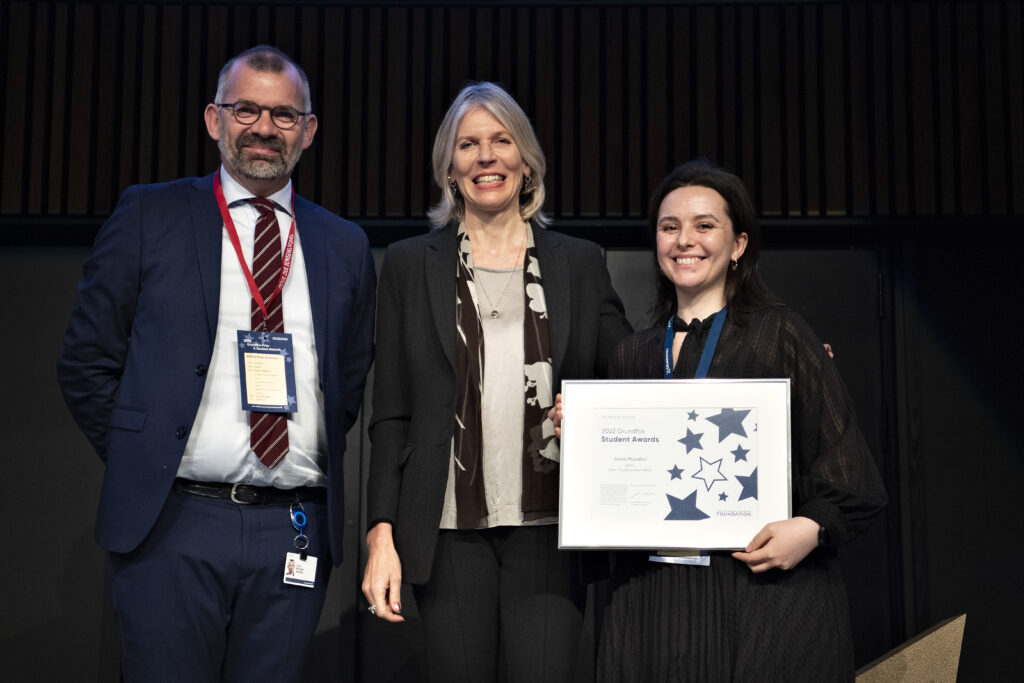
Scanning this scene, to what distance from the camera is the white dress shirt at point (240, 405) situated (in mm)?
2148

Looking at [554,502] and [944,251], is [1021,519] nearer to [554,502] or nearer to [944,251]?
[944,251]

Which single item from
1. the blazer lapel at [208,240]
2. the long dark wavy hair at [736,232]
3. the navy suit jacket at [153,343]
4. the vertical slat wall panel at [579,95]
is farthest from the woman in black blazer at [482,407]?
the vertical slat wall panel at [579,95]

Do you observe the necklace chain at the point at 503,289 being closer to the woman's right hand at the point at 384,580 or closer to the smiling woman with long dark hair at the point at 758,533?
the smiling woman with long dark hair at the point at 758,533

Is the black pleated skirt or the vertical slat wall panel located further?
the vertical slat wall panel

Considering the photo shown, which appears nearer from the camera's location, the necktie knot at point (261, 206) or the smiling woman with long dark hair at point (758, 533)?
the smiling woman with long dark hair at point (758, 533)

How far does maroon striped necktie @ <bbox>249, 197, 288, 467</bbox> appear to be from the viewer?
Result: 7.04 feet

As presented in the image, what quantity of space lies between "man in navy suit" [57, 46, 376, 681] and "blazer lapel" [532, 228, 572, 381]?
1.54 feet

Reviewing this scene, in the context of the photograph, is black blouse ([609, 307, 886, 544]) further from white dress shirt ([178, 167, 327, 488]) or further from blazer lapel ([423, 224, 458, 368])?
white dress shirt ([178, 167, 327, 488])

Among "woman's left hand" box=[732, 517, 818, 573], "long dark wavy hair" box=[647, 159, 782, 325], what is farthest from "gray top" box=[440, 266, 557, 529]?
"woman's left hand" box=[732, 517, 818, 573]

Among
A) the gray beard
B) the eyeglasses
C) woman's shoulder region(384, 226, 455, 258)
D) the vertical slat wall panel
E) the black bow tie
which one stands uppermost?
the vertical slat wall panel

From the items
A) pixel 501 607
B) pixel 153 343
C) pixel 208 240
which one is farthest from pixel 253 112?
pixel 501 607

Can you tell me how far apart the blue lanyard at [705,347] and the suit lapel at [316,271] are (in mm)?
741

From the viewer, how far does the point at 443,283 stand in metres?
2.25

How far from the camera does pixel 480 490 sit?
2119mm
